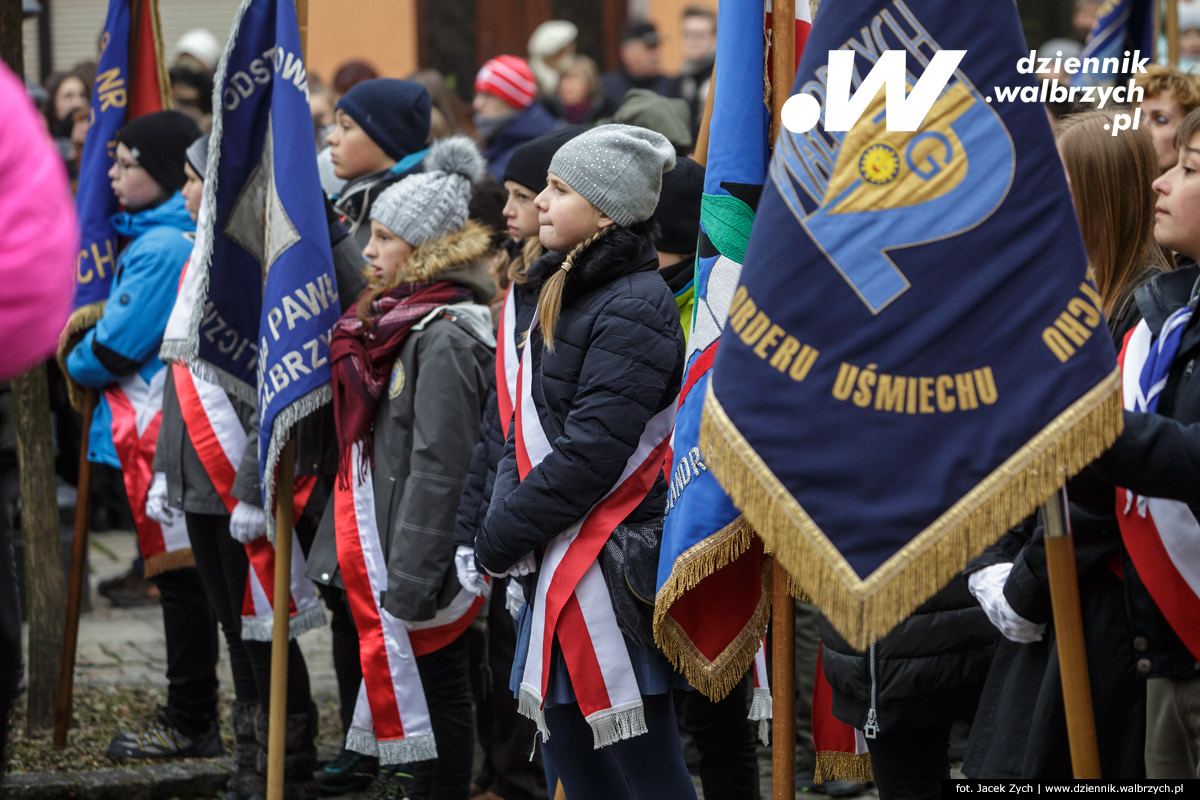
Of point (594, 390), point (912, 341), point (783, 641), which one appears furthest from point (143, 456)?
point (912, 341)

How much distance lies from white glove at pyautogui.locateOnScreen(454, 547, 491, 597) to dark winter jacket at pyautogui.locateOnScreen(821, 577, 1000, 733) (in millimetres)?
1027

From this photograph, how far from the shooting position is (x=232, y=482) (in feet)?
15.9

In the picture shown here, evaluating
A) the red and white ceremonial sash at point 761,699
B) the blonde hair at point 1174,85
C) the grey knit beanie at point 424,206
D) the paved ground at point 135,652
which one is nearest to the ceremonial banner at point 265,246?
the grey knit beanie at point 424,206

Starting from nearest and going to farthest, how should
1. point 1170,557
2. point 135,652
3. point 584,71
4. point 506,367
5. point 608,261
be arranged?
point 1170,557 → point 608,261 → point 506,367 → point 135,652 → point 584,71

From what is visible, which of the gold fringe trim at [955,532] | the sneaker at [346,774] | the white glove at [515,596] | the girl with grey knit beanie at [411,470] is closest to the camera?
the gold fringe trim at [955,532]

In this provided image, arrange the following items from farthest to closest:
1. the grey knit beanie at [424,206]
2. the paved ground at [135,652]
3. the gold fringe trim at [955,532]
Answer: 1. the paved ground at [135,652]
2. the grey knit beanie at [424,206]
3. the gold fringe trim at [955,532]

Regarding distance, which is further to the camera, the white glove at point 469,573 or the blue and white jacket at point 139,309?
the blue and white jacket at point 139,309

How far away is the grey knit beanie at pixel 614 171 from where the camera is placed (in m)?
3.57

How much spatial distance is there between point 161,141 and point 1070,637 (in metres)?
4.14

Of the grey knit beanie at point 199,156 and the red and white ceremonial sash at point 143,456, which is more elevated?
the grey knit beanie at point 199,156

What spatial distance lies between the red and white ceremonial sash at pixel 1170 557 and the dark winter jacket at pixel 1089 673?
0.10 metres

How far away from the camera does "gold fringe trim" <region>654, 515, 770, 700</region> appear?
312 centimetres

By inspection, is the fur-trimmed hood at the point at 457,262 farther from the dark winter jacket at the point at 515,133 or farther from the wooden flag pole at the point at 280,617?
the dark winter jacket at the point at 515,133

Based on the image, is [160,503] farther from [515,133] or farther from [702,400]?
[515,133]
